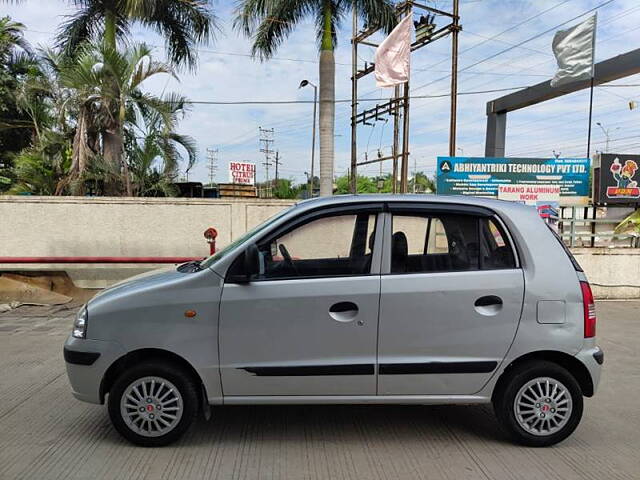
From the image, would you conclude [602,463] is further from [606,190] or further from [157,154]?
[157,154]

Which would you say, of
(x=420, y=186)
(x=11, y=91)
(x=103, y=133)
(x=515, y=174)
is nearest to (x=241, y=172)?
(x=420, y=186)

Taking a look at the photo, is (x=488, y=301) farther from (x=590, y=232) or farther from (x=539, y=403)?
(x=590, y=232)

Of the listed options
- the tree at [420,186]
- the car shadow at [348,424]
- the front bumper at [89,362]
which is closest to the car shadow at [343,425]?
the car shadow at [348,424]

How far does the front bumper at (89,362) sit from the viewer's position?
11.3 ft

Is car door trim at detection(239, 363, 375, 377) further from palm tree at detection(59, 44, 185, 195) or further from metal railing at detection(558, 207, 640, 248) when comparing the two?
palm tree at detection(59, 44, 185, 195)

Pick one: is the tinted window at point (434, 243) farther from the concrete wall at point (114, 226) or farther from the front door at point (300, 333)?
the concrete wall at point (114, 226)

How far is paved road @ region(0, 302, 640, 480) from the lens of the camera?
325 centimetres

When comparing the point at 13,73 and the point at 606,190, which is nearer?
the point at 606,190

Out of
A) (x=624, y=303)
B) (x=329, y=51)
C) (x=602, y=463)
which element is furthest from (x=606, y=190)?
(x=602, y=463)

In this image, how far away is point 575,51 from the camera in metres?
11.8

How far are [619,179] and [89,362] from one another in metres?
10.2

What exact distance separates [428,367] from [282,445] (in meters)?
1.18

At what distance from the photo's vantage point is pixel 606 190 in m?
10.1

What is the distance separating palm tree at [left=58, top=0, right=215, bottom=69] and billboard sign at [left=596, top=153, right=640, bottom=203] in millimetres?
10154
